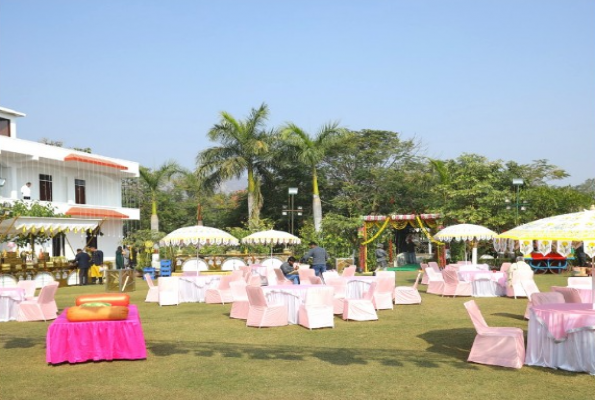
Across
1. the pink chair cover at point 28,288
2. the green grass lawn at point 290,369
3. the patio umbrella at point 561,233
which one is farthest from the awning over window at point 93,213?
the patio umbrella at point 561,233

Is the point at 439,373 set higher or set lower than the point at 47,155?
lower

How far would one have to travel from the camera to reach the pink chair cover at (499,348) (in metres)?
7.88

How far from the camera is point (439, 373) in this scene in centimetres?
758

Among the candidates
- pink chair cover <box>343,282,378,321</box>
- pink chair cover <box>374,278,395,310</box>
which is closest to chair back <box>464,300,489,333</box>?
pink chair cover <box>343,282,378,321</box>

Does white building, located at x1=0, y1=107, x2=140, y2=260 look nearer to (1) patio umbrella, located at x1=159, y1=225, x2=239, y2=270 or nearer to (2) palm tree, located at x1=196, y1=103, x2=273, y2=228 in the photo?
(2) palm tree, located at x1=196, y1=103, x2=273, y2=228

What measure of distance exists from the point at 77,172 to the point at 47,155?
3276mm

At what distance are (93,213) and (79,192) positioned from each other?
1714mm

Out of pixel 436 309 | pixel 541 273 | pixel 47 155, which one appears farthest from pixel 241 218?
pixel 436 309

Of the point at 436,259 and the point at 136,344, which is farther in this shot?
the point at 436,259

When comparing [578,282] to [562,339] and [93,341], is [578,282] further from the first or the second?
[93,341]

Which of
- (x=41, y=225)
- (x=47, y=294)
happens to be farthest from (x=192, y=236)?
(x=41, y=225)

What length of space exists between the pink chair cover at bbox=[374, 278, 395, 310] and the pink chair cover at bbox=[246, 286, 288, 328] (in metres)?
2.92

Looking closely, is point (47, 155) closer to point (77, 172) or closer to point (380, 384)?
point (77, 172)

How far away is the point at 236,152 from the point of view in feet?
115
